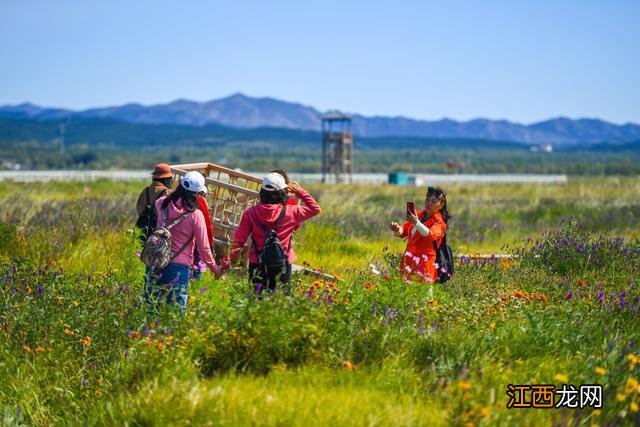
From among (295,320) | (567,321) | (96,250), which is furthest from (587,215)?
(295,320)

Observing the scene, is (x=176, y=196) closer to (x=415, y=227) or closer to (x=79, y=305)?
(x=79, y=305)

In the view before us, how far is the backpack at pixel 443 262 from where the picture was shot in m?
9.36

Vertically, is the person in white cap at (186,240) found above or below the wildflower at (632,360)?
above

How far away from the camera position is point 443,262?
30.7 ft

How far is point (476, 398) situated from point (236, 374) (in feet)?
5.24

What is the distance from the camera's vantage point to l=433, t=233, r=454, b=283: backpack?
30.7 feet

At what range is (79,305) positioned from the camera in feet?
26.2

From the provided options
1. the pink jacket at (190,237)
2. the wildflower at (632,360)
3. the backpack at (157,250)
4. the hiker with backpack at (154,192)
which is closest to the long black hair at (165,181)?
the hiker with backpack at (154,192)

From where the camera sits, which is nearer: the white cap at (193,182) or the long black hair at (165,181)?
the white cap at (193,182)

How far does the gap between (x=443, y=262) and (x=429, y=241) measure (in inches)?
9.8

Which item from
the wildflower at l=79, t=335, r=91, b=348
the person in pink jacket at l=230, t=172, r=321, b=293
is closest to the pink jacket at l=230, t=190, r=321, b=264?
the person in pink jacket at l=230, t=172, r=321, b=293

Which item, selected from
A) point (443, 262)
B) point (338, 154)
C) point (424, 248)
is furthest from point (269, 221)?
point (338, 154)

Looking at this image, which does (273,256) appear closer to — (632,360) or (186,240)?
(186,240)

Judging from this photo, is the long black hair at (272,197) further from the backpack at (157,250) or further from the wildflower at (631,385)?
the wildflower at (631,385)
